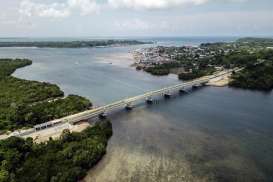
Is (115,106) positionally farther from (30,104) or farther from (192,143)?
(192,143)

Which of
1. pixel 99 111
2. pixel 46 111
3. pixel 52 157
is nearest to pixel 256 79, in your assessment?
pixel 99 111

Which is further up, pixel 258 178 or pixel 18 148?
pixel 18 148

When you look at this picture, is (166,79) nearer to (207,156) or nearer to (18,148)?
(207,156)

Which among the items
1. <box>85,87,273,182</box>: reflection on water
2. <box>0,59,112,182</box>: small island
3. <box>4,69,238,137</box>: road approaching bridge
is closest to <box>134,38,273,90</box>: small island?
<box>4,69,238,137</box>: road approaching bridge

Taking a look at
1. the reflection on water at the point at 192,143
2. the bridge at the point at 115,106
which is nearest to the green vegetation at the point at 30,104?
the bridge at the point at 115,106

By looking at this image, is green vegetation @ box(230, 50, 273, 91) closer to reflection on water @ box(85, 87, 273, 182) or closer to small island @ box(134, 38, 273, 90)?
small island @ box(134, 38, 273, 90)

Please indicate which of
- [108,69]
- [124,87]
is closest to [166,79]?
[124,87]

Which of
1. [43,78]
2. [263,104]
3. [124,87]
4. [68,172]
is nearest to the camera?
[68,172]
